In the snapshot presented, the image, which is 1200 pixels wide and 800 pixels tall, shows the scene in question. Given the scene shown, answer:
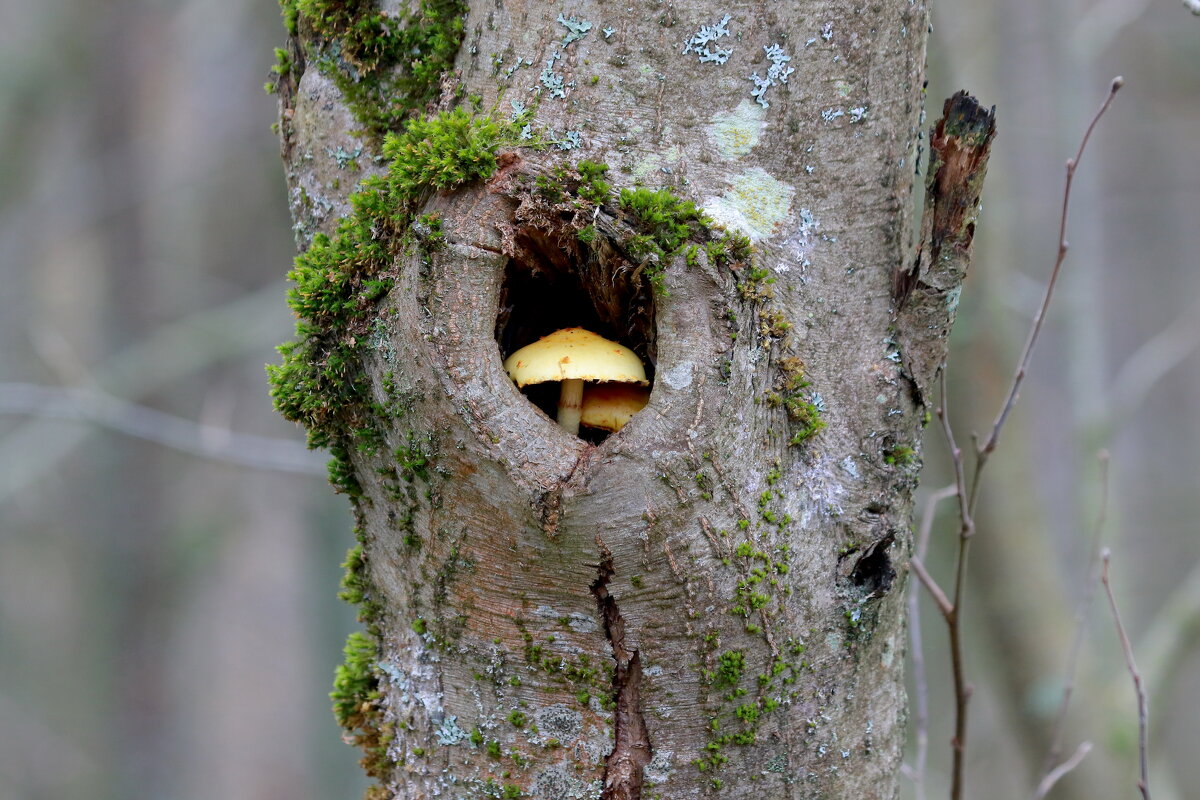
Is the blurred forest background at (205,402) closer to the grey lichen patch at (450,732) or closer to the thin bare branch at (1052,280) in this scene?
the thin bare branch at (1052,280)

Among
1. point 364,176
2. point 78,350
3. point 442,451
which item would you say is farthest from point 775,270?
point 78,350

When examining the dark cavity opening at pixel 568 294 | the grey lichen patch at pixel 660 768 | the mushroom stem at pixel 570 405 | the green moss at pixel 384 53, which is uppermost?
the green moss at pixel 384 53

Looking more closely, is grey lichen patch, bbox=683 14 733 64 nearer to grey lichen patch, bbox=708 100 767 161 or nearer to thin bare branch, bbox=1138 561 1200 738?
grey lichen patch, bbox=708 100 767 161

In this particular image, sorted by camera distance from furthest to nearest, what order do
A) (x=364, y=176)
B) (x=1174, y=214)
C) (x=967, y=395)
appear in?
(x=1174, y=214) < (x=967, y=395) < (x=364, y=176)

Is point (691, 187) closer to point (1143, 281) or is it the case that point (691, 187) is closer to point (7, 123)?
point (7, 123)

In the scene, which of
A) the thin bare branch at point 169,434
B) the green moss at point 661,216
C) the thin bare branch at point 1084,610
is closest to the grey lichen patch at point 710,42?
Result: the green moss at point 661,216

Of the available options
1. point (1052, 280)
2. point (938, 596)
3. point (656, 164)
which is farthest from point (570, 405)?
point (938, 596)

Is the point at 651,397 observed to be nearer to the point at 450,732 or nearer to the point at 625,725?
the point at 625,725
